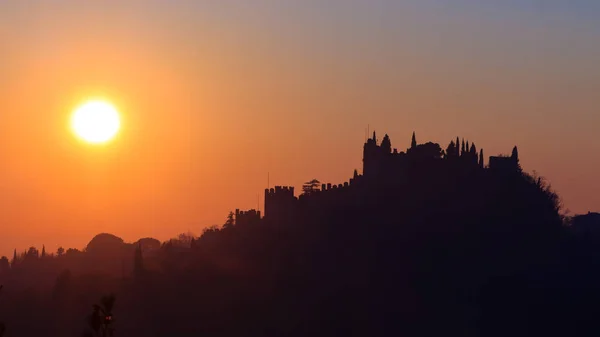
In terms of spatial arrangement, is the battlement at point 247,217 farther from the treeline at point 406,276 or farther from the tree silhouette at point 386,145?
the tree silhouette at point 386,145

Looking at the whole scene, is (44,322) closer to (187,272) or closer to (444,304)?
(187,272)

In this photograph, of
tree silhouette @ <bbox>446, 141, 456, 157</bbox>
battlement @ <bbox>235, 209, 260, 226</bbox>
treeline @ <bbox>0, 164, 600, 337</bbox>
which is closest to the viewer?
treeline @ <bbox>0, 164, 600, 337</bbox>

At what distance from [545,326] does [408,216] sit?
85.6ft

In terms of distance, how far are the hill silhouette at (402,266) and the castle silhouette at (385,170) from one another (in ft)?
0.62

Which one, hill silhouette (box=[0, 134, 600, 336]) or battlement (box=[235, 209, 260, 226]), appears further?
battlement (box=[235, 209, 260, 226])

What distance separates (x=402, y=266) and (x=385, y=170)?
15.9 meters

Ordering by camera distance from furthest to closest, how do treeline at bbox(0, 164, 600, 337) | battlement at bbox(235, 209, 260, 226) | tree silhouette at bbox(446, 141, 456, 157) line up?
1. battlement at bbox(235, 209, 260, 226)
2. tree silhouette at bbox(446, 141, 456, 157)
3. treeline at bbox(0, 164, 600, 337)

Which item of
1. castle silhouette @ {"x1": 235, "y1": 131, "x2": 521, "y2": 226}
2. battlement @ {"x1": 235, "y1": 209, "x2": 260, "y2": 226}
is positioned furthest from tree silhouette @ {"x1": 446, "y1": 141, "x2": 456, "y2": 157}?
battlement @ {"x1": 235, "y1": 209, "x2": 260, "y2": 226}

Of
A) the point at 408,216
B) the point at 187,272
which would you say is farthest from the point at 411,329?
the point at 187,272

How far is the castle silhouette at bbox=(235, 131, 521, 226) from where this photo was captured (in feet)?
561

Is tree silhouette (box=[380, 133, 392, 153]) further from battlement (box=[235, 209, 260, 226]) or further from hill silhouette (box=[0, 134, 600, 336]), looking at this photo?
battlement (box=[235, 209, 260, 226])

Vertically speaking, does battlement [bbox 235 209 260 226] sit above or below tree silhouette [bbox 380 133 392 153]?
below

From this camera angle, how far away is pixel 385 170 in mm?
170750

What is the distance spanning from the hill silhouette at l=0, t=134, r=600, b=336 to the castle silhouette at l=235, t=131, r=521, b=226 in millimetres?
189
